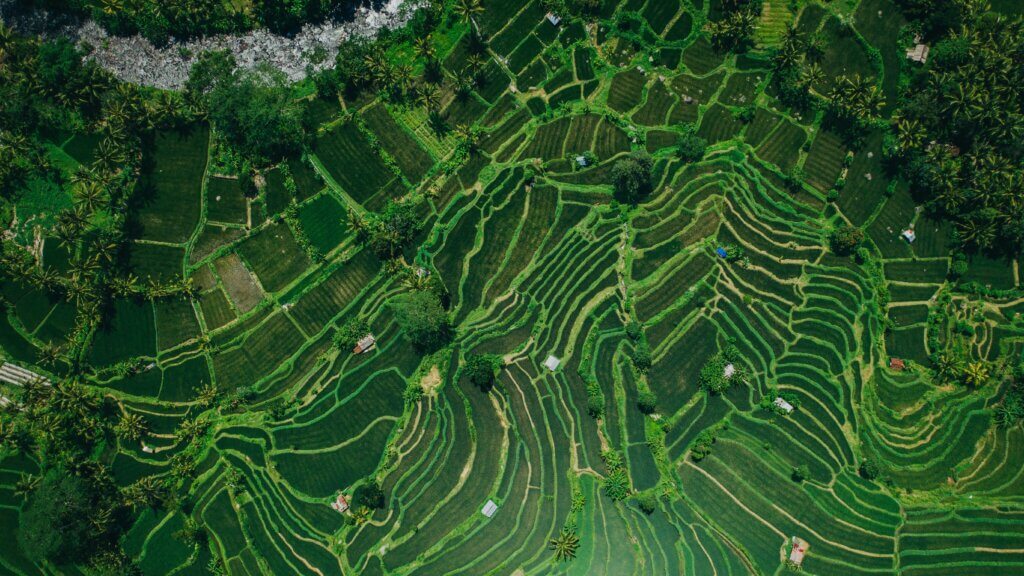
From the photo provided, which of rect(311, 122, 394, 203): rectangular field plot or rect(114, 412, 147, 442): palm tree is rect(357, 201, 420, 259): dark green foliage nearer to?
rect(311, 122, 394, 203): rectangular field plot

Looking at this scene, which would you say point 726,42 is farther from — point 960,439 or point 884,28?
point 960,439

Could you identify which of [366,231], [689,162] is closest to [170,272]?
[366,231]

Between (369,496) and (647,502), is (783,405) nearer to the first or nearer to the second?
(647,502)

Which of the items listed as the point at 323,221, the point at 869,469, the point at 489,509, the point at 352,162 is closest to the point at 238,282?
the point at 323,221

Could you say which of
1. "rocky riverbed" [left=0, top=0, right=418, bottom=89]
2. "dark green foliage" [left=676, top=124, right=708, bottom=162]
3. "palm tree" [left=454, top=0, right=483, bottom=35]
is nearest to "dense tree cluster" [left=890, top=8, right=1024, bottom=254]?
"dark green foliage" [left=676, top=124, right=708, bottom=162]

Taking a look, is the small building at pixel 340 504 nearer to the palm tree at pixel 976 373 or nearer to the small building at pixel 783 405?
the small building at pixel 783 405

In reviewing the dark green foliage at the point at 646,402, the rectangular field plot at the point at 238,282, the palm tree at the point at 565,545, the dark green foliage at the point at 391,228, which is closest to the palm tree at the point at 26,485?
the rectangular field plot at the point at 238,282
